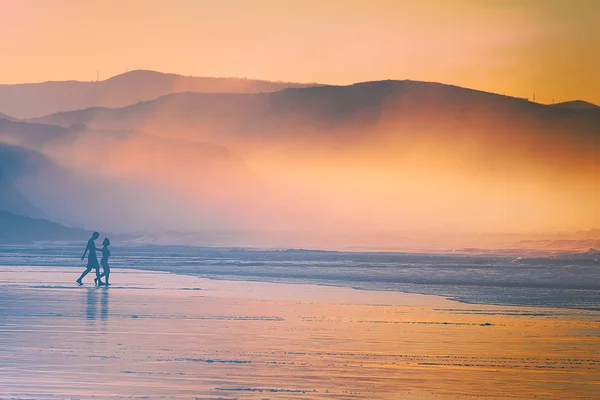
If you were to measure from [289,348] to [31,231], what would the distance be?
171 metres

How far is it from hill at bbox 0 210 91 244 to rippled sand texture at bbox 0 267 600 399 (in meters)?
150

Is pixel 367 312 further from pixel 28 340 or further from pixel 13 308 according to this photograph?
pixel 28 340

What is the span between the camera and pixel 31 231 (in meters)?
187

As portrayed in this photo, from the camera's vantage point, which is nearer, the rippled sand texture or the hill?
the rippled sand texture

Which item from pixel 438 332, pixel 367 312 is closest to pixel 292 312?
pixel 367 312

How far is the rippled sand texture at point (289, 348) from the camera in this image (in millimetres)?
16391

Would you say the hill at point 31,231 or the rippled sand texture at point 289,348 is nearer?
the rippled sand texture at point 289,348

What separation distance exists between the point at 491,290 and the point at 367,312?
1288 cm

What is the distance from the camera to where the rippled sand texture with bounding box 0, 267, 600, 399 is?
53.8 feet

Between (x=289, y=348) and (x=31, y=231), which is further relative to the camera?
(x=31, y=231)

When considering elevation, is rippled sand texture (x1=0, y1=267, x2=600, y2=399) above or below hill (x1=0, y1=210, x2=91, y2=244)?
below

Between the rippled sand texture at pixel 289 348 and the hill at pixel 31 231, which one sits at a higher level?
the hill at pixel 31 231

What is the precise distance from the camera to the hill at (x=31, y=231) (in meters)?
181

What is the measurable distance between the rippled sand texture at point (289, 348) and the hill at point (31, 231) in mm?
150110
